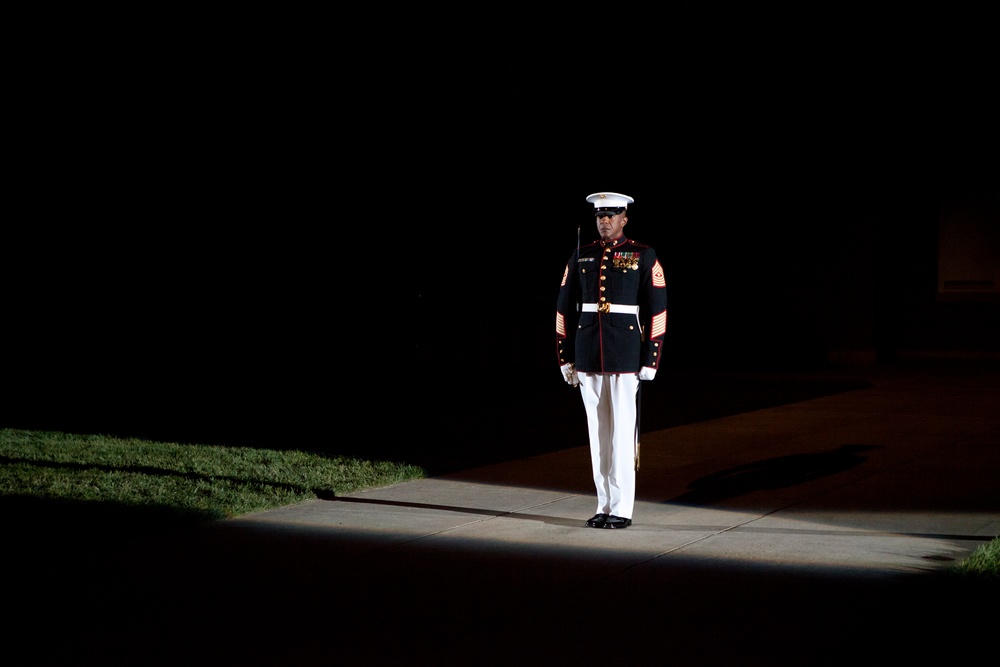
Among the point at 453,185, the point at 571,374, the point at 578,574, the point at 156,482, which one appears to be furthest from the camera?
the point at 453,185

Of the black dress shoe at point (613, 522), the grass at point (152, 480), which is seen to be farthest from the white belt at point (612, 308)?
the grass at point (152, 480)

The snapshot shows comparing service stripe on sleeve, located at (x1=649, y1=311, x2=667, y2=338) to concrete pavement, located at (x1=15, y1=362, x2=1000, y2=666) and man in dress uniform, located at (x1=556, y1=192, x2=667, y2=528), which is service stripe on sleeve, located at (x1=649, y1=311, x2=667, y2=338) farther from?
concrete pavement, located at (x1=15, y1=362, x2=1000, y2=666)

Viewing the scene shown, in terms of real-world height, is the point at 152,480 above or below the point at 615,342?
below

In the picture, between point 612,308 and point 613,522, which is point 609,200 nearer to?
point 612,308

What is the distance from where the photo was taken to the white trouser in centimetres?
770

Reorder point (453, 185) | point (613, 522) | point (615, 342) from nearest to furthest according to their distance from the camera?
point (615, 342) < point (613, 522) < point (453, 185)

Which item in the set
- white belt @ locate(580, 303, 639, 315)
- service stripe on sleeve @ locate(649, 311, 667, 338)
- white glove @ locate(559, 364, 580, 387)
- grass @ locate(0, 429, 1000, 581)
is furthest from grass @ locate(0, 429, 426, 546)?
service stripe on sleeve @ locate(649, 311, 667, 338)

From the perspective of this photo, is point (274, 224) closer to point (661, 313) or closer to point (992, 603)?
point (661, 313)

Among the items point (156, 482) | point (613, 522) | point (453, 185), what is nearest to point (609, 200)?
point (613, 522)

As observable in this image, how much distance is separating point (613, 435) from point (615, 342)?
571 mm

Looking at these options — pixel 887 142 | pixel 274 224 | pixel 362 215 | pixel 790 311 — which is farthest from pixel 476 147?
pixel 887 142

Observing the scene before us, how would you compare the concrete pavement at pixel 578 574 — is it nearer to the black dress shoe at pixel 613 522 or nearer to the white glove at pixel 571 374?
the black dress shoe at pixel 613 522

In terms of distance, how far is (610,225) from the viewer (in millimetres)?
7719

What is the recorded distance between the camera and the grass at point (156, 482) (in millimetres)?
7965
